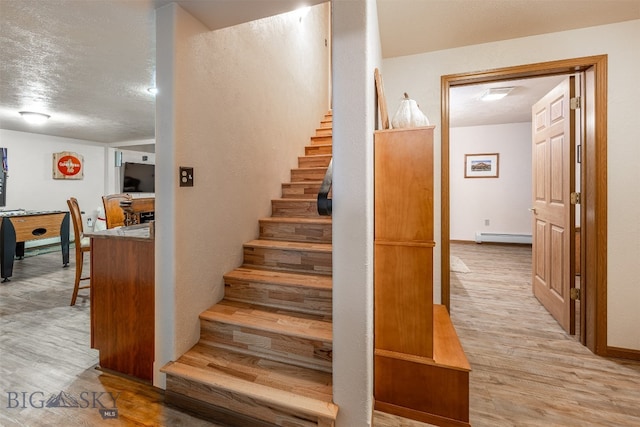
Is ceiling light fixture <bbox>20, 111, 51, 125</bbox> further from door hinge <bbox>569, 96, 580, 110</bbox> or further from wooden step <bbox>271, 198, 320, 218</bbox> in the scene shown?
door hinge <bbox>569, 96, 580, 110</bbox>

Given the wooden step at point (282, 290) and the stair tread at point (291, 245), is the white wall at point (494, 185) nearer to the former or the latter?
the stair tread at point (291, 245)

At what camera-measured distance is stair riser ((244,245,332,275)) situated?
2008 mm

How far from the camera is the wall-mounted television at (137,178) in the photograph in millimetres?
6641

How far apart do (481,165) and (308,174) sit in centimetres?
459

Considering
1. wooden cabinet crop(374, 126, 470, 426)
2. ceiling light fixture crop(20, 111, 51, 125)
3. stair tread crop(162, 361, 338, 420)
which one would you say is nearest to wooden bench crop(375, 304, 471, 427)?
wooden cabinet crop(374, 126, 470, 426)

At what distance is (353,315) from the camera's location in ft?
4.18

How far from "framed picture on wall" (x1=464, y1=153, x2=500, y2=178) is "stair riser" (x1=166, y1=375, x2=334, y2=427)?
596 cm

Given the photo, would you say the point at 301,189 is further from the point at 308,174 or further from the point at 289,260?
the point at 289,260

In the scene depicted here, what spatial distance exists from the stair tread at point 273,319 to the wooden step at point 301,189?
4.09ft

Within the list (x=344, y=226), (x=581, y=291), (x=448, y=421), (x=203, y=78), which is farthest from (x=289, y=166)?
(x=581, y=291)

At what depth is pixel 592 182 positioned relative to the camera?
201 centimetres

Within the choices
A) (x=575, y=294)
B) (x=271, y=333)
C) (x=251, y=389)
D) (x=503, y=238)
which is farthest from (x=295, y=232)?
(x=503, y=238)

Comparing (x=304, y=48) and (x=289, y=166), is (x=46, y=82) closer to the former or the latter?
(x=289, y=166)

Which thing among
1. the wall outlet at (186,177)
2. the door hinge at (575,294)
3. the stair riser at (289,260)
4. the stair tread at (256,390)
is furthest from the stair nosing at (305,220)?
the door hinge at (575,294)
